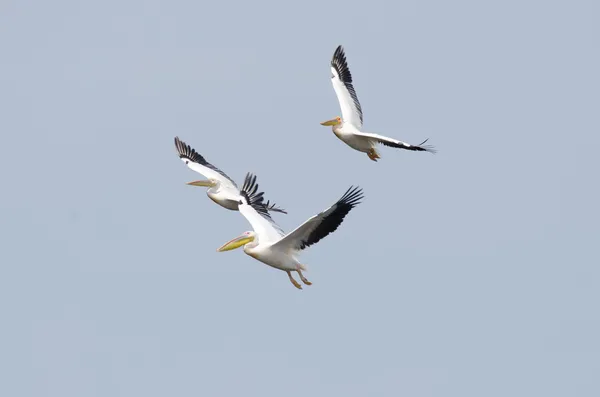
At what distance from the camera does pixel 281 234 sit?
782 inches

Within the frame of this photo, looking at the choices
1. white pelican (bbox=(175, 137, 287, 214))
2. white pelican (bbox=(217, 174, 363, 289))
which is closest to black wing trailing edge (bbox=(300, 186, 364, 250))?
white pelican (bbox=(217, 174, 363, 289))

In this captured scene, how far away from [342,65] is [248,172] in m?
4.15

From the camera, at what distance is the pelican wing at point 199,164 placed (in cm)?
2358

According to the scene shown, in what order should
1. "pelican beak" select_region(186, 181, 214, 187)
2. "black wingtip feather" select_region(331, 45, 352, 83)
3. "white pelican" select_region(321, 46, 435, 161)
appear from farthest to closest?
"black wingtip feather" select_region(331, 45, 352, 83) < "pelican beak" select_region(186, 181, 214, 187) < "white pelican" select_region(321, 46, 435, 161)

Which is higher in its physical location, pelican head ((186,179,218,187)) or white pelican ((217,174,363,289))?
pelican head ((186,179,218,187))

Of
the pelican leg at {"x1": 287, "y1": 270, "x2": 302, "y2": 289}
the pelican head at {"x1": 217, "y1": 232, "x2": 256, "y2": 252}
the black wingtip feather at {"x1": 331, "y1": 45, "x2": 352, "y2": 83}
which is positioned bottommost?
the pelican leg at {"x1": 287, "y1": 270, "x2": 302, "y2": 289}

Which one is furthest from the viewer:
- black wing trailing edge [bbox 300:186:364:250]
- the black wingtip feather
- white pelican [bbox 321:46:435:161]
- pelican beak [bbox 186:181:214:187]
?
the black wingtip feather

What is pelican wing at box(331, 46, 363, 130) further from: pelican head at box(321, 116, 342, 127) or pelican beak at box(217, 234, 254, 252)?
pelican beak at box(217, 234, 254, 252)

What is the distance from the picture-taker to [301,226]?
1730 cm

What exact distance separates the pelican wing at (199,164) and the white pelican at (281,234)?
2.31 meters

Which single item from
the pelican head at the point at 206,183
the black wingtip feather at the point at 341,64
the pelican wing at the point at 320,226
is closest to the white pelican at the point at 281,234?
the pelican wing at the point at 320,226

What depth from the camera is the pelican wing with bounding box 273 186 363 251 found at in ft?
55.9

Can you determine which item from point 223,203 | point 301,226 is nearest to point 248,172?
point 223,203

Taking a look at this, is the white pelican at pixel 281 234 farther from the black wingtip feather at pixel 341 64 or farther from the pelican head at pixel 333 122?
the black wingtip feather at pixel 341 64
